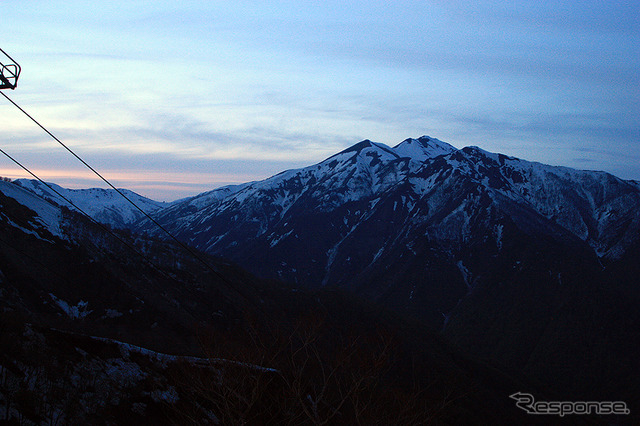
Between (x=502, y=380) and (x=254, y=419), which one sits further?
(x=502, y=380)

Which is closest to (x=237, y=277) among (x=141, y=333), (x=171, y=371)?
(x=141, y=333)

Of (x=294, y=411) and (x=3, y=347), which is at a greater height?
(x=3, y=347)

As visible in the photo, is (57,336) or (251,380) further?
(57,336)

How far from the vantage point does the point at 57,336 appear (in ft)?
118

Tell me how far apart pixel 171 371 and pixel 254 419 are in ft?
40.1

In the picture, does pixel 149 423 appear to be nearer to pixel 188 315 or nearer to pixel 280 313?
pixel 188 315

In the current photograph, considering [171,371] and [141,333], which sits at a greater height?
[171,371]

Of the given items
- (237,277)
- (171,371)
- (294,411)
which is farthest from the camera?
(237,277)

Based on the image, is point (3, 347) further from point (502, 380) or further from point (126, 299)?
point (502, 380)

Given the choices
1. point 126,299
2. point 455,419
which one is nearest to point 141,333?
point 126,299

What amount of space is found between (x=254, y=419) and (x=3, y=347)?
1456 cm

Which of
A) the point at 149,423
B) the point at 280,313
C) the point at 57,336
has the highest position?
the point at 57,336

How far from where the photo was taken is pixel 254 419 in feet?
95.3

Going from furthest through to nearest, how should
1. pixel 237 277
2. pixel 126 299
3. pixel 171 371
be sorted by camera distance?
pixel 237 277
pixel 126 299
pixel 171 371
